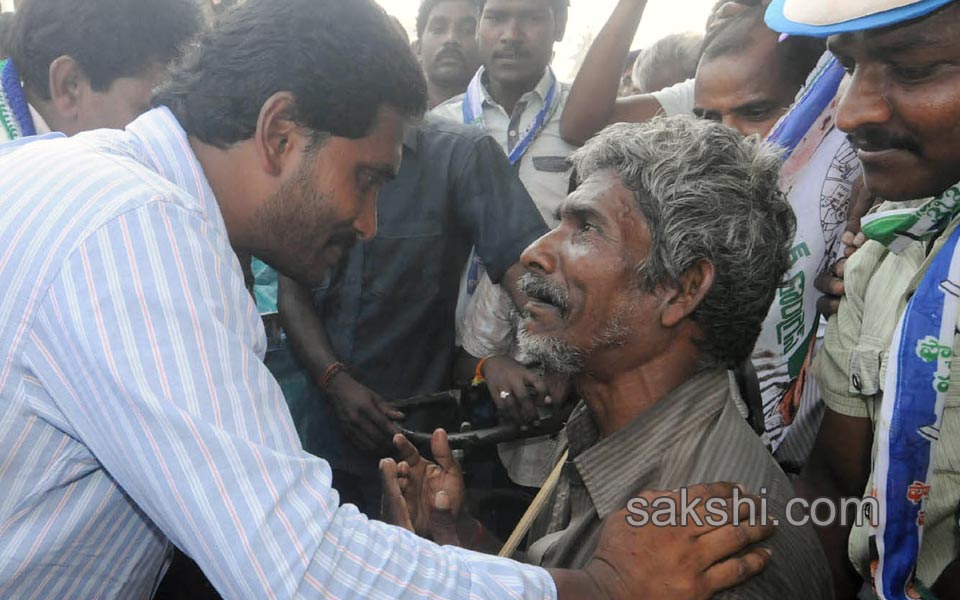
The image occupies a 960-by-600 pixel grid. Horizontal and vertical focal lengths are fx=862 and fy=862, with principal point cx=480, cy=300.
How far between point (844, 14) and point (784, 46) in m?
1.21

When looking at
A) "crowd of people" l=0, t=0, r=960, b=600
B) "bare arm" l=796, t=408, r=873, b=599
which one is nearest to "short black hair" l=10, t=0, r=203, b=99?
"crowd of people" l=0, t=0, r=960, b=600

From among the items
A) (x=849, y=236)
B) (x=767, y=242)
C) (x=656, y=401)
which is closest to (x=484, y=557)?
(x=656, y=401)

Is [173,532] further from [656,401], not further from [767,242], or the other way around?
[767,242]

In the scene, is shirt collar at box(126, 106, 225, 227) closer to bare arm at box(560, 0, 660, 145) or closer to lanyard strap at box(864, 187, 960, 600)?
lanyard strap at box(864, 187, 960, 600)

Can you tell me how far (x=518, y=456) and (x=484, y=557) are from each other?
6.19ft

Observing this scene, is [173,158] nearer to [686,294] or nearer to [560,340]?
[560,340]

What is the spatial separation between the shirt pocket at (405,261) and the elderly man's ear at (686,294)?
1.43 meters

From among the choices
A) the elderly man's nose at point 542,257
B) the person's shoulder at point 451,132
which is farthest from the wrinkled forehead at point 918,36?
the person's shoulder at point 451,132

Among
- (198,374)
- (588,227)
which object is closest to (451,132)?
(588,227)

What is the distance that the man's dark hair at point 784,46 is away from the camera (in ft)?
10.0

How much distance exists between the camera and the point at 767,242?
82.4 inches

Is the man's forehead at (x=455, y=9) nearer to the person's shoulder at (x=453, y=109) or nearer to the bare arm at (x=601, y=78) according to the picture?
the person's shoulder at (x=453, y=109)

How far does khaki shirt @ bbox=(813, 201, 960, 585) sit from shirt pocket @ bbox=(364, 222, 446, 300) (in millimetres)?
1518

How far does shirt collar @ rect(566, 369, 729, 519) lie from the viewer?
1957 mm
